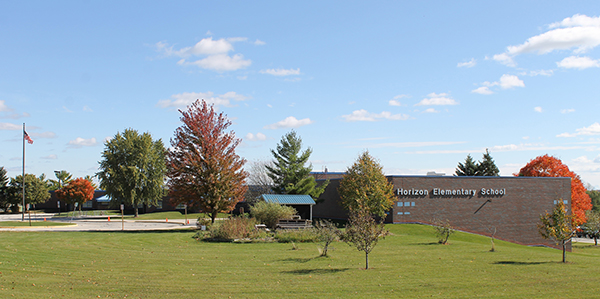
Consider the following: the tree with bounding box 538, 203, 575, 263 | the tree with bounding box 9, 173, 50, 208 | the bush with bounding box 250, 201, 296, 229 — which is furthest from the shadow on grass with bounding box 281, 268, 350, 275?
the tree with bounding box 9, 173, 50, 208

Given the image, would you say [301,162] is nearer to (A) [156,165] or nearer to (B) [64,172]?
(A) [156,165]

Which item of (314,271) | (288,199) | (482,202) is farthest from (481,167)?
(314,271)

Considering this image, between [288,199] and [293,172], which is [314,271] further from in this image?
[293,172]

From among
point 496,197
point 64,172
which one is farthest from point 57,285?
point 64,172

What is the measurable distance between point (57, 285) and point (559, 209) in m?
20.0

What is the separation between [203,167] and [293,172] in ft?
63.0

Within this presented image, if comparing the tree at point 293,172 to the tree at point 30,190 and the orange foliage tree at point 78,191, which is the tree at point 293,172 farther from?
the tree at point 30,190

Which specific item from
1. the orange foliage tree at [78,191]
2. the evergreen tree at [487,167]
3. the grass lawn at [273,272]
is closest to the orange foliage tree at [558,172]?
the evergreen tree at [487,167]

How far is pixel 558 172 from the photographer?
6131 centimetres

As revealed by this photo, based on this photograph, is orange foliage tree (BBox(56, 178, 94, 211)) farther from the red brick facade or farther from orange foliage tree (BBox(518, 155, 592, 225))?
orange foliage tree (BBox(518, 155, 592, 225))

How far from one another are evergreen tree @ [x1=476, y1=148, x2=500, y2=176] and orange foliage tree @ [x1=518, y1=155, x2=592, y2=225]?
24.0ft

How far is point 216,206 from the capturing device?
31266mm

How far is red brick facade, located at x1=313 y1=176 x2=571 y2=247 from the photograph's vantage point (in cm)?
4122

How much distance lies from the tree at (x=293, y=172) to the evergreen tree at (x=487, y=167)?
37947 mm
